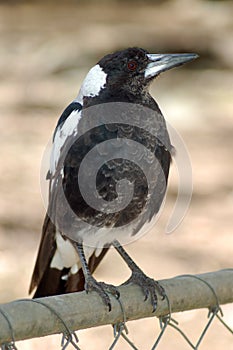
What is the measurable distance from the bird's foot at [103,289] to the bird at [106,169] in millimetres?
33

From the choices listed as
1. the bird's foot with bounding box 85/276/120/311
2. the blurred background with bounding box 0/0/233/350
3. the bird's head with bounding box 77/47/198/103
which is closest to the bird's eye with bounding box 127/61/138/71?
the bird's head with bounding box 77/47/198/103

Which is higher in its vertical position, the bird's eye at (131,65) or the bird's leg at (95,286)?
the bird's eye at (131,65)

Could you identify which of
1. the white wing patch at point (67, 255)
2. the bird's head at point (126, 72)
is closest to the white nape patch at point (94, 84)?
the bird's head at point (126, 72)

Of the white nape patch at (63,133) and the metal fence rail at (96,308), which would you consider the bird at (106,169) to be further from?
the metal fence rail at (96,308)

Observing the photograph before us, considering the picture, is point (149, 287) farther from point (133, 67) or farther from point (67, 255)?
point (133, 67)

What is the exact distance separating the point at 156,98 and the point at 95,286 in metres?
4.11

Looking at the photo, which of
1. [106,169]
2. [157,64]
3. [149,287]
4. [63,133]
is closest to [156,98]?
[157,64]

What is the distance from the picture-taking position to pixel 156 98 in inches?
243

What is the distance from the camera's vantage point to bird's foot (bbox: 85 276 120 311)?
173 cm

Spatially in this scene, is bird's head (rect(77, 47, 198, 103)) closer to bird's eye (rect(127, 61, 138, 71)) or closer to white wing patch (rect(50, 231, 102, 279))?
bird's eye (rect(127, 61, 138, 71))

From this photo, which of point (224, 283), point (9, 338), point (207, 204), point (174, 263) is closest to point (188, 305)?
point (224, 283)

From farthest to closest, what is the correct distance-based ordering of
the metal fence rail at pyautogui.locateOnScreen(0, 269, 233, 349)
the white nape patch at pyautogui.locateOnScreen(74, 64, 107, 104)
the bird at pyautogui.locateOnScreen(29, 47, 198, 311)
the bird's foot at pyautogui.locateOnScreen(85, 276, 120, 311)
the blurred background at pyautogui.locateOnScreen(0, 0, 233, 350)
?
the blurred background at pyautogui.locateOnScreen(0, 0, 233, 350)
the white nape patch at pyautogui.locateOnScreen(74, 64, 107, 104)
the bird at pyautogui.locateOnScreen(29, 47, 198, 311)
the bird's foot at pyautogui.locateOnScreen(85, 276, 120, 311)
the metal fence rail at pyautogui.locateOnScreen(0, 269, 233, 349)

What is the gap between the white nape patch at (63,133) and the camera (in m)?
2.54

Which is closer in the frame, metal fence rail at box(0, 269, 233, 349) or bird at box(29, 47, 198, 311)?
metal fence rail at box(0, 269, 233, 349)
